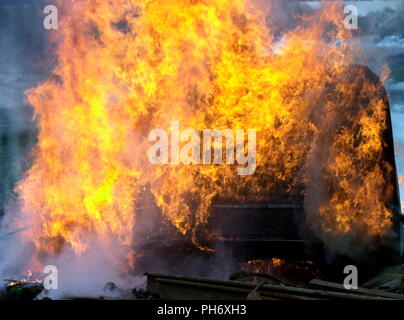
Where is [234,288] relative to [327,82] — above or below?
below

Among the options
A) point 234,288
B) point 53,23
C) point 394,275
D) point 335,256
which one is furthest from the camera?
point 53,23

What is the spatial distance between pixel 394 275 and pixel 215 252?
3.65 meters

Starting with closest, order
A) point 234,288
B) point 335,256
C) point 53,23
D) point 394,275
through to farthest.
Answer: point 234,288 → point 394,275 → point 335,256 → point 53,23

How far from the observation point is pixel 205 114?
8562mm

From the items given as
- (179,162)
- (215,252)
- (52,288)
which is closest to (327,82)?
(179,162)

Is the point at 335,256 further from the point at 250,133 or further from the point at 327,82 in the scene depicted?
the point at 327,82

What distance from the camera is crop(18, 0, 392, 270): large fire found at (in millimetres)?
8438

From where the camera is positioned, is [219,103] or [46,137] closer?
[219,103]

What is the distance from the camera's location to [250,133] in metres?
8.59

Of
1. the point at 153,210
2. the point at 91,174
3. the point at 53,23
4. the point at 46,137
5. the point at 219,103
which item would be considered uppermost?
the point at 53,23

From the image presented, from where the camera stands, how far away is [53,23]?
9.30 meters

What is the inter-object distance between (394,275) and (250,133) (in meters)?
3.96

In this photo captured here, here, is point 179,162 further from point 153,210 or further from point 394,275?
point 394,275

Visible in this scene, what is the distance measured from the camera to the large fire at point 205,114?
8.44 m
